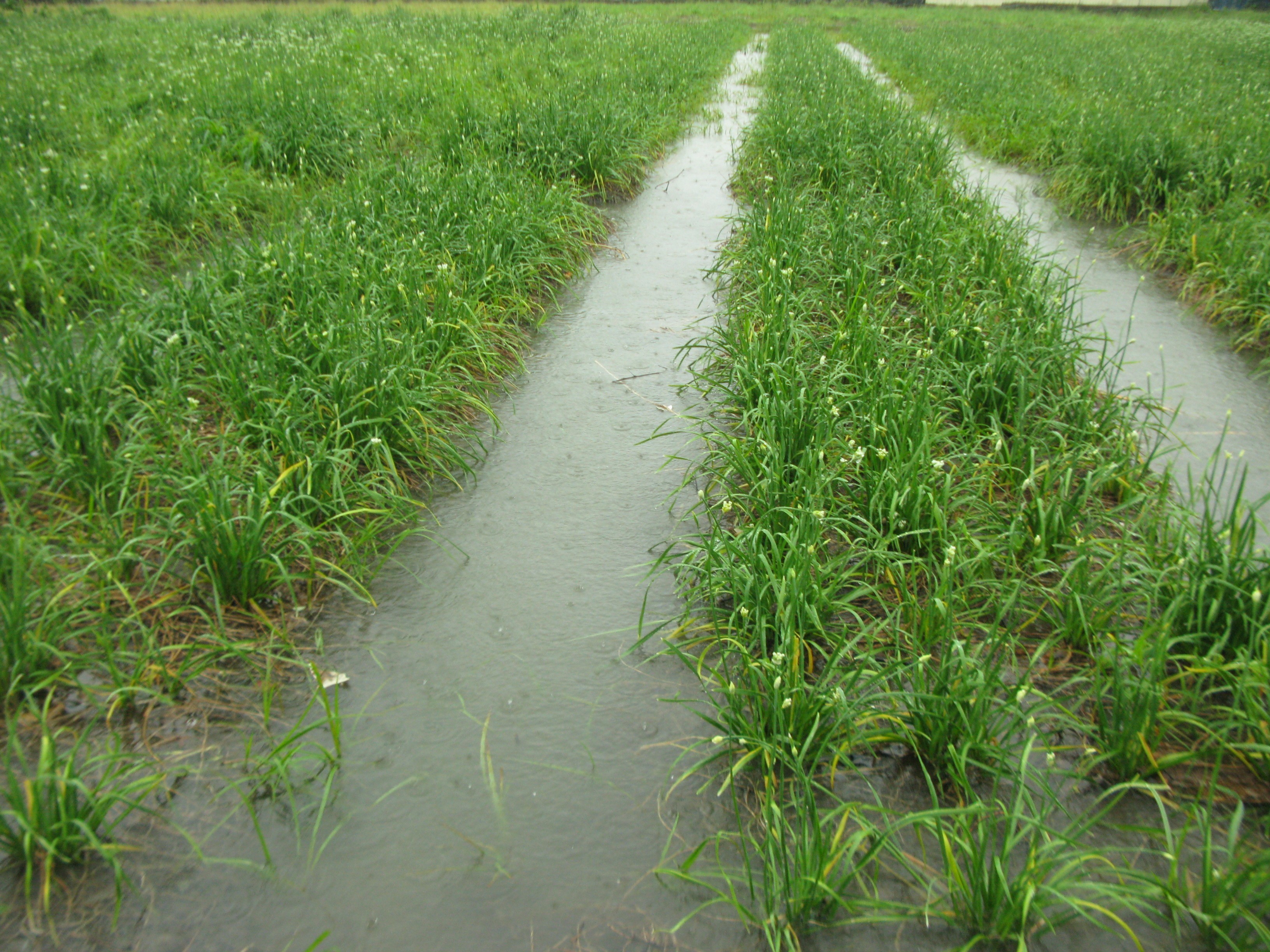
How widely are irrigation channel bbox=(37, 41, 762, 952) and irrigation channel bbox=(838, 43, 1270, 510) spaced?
226 cm

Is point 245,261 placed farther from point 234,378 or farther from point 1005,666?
point 1005,666

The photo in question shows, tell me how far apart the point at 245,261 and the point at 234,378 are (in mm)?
1384

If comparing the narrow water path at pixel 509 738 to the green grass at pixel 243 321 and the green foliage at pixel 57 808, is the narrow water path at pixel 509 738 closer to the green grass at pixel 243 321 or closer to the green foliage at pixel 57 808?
the green foliage at pixel 57 808

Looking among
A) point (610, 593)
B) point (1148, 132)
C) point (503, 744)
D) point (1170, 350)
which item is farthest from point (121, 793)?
point (1148, 132)

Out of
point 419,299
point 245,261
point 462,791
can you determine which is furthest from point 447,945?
point 245,261

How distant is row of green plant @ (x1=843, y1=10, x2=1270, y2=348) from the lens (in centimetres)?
547

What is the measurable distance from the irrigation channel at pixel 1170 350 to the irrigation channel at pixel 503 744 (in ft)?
7.41

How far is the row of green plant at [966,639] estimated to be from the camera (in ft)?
6.15

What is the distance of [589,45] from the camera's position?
13.3 metres

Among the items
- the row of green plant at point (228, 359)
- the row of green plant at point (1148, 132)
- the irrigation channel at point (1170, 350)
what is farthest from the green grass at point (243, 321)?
the row of green plant at point (1148, 132)

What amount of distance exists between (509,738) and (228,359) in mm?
2444

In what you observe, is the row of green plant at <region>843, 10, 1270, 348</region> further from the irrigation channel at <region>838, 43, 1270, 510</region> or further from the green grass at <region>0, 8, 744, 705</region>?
the green grass at <region>0, 8, 744, 705</region>

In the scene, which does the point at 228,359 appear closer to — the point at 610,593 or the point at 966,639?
the point at 610,593

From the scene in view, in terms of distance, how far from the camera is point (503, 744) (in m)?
2.36
